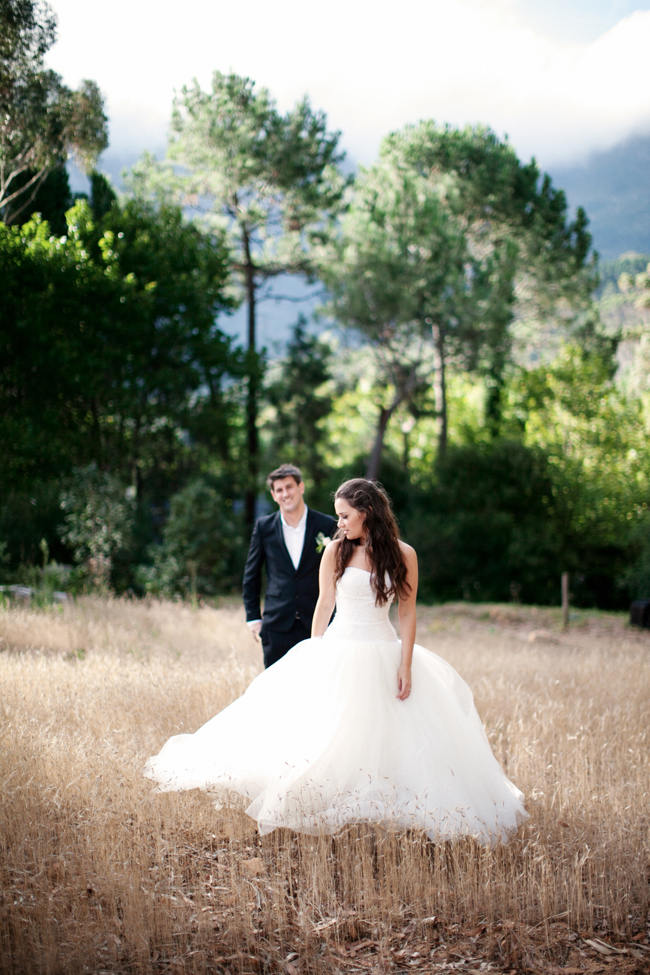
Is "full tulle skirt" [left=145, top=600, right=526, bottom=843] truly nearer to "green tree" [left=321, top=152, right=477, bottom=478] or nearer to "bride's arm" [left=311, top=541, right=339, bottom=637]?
"bride's arm" [left=311, top=541, right=339, bottom=637]

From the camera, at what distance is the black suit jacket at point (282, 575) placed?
17.8 ft

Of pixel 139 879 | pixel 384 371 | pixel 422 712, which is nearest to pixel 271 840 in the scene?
pixel 139 879

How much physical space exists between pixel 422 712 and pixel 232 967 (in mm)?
1578

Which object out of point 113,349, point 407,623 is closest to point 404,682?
point 407,623

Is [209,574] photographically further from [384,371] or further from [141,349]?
[384,371]

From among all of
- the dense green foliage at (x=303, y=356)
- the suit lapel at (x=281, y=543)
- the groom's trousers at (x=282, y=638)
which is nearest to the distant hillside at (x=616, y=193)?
the dense green foliage at (x=303, y=356)

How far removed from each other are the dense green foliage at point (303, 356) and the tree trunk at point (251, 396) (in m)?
0.10

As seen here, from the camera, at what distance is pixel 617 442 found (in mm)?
25562

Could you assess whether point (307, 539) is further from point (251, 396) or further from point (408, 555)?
point (251, 396)

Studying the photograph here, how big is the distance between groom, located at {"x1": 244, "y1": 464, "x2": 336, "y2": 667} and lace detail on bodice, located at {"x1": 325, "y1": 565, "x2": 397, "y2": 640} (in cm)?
118

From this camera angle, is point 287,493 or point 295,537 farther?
point 295,537

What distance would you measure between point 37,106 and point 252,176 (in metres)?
10.6

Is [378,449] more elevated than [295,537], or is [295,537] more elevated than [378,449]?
[378,449]

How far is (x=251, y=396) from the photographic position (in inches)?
858
